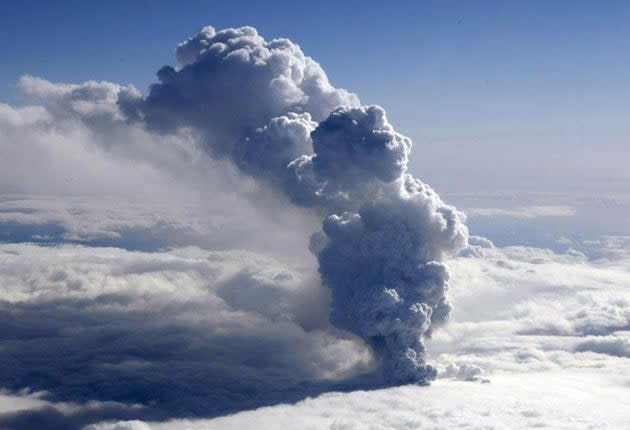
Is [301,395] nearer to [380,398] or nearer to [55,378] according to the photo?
→ [380,398]

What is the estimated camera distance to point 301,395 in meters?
113

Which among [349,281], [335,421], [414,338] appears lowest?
[335,421]

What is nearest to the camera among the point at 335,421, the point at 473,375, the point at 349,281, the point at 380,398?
the point at 335,421

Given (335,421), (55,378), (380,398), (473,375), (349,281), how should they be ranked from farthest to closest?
(55,378)
(473,375)
(349,281)
(380,398)
(335,421)

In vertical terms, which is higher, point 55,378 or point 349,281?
point 349,281

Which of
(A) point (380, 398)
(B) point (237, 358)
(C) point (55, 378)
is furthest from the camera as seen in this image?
(B) point (237, 358)

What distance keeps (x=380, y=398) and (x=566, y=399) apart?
1487 inches

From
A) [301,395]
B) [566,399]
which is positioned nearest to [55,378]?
[301,395]

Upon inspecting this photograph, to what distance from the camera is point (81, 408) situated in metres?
116

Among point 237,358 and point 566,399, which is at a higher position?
point 237,358

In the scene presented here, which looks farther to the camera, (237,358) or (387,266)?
(237,358)

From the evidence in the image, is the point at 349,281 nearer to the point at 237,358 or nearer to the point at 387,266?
the point at 387,266

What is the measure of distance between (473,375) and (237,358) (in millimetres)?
59433

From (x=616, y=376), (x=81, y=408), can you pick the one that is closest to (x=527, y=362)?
(x=616, y=376)
